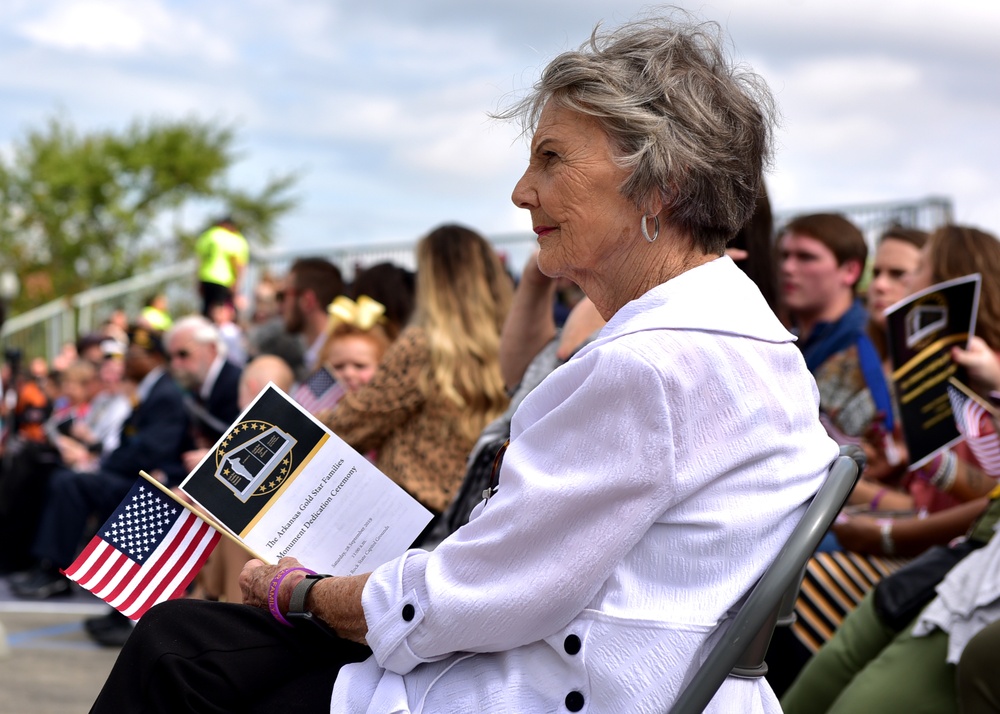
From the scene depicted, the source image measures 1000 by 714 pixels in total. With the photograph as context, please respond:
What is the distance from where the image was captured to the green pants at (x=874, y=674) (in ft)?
8.32

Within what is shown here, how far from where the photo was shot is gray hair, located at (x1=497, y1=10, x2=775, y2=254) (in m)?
1.91

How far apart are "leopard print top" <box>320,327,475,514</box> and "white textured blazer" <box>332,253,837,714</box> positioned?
233 centimetres

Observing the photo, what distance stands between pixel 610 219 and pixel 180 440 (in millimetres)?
6121

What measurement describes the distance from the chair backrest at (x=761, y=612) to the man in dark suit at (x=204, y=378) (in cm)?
514

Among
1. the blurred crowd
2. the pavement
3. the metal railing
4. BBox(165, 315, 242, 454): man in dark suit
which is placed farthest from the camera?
the metal railing

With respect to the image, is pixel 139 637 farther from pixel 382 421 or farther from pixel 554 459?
pixel 382 421

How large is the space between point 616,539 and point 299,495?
836 millimetres

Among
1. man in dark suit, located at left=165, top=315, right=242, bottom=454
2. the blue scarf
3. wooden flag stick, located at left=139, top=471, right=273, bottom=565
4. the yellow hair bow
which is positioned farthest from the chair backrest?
man in dark suit, located at left=165, top=315, right=242, bottom=454

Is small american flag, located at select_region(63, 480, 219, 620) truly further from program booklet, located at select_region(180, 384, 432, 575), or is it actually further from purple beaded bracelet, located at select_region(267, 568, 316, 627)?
purple beaded bracelet, located at select_region(267, 568, 316, 627)

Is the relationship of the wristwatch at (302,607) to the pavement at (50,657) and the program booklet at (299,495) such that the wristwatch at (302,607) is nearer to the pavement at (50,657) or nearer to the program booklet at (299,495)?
the program booklet at (299,495)

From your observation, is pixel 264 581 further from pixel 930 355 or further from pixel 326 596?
Answer: pixel 930 355

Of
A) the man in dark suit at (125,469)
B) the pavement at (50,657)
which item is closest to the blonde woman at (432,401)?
the pavement at (50,657)

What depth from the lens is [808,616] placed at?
3324mm

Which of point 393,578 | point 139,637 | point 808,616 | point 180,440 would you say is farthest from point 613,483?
point 180,440
